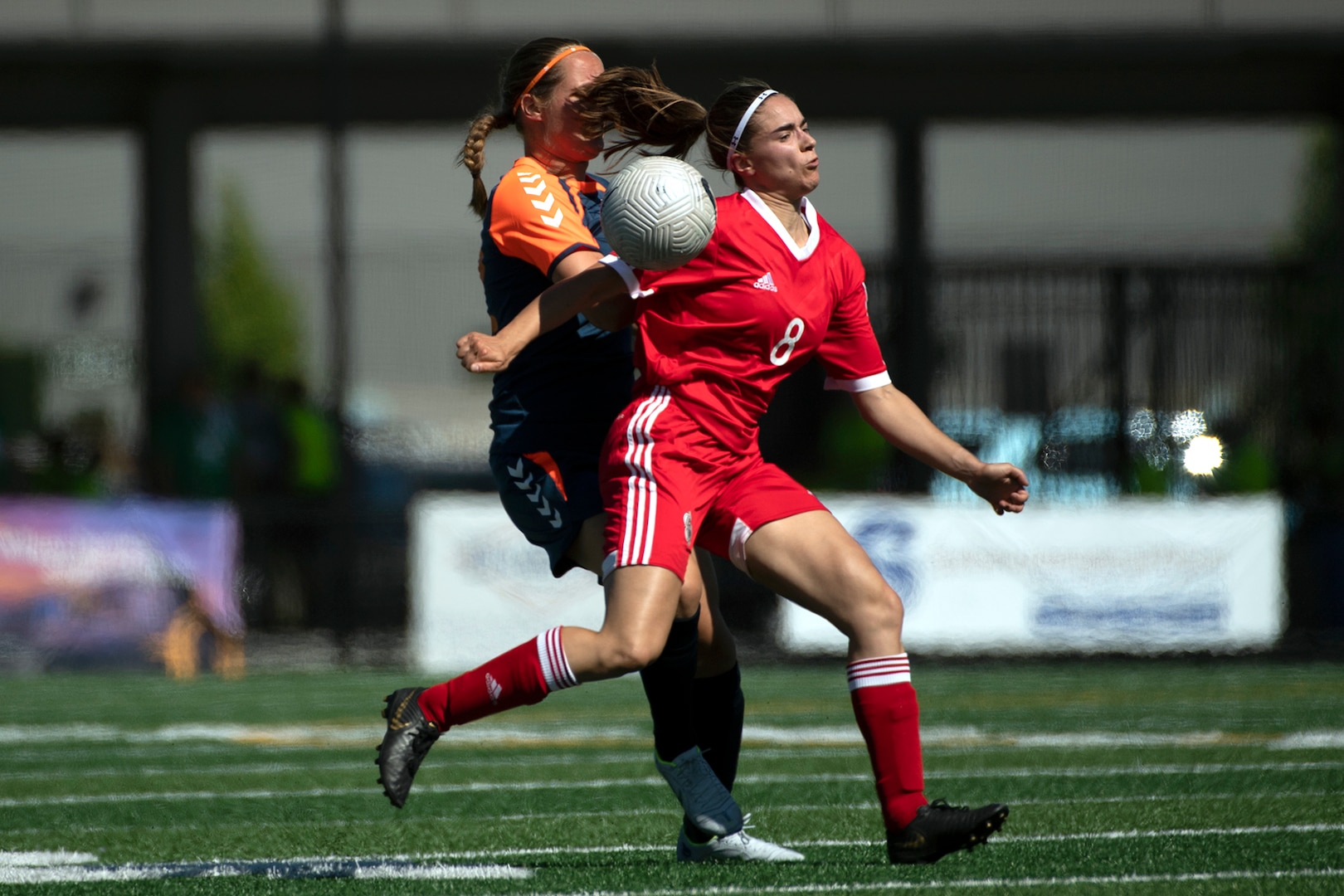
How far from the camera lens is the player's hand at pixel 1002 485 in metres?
4.58

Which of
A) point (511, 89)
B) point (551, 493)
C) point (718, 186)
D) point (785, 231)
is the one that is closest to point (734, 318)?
point (785, 231)

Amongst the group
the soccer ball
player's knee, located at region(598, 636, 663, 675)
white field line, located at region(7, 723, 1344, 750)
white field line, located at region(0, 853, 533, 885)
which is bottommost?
white field line, located at region(7, 723, 1344, 750)

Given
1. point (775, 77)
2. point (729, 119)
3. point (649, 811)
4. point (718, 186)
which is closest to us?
point (729, 119)

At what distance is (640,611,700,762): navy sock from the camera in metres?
4.54

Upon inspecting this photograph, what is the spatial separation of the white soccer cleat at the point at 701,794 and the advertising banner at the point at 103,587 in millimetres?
8912

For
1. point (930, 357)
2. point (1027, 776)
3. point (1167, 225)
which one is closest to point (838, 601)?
point (1027, 776)

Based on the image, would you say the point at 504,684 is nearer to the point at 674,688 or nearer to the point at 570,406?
the point at 674,688

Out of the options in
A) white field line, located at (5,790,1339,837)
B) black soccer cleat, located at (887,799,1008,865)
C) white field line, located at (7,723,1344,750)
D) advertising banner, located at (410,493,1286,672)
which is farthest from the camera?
advertising banner, located at (410,493,1286,672)

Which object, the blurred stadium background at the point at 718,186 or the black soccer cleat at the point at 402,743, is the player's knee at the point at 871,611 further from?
the blurred stadium background at the point at 718,186

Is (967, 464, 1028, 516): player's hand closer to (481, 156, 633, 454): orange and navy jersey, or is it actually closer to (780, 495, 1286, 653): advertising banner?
(481, 156, 633, 454): orange and navy jersey

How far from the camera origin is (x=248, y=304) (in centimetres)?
5591

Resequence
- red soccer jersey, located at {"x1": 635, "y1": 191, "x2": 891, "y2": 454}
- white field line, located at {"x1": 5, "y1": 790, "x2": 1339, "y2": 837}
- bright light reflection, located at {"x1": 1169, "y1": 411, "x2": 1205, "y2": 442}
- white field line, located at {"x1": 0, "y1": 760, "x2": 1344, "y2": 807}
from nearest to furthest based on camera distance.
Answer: red soccer jersey, located at {"x1": 635, "y1": 191, "x2": 891, "y2": 454} < white field line, located at {"x1": 5, "y1": 790, "x2": 1339, "y2": 837} < white field line, located at {"x1": 0, "y1": 760, "x2": 1344, "y2": 807} < bright light reflection, located at {"x1": 1169, "y1": 411, "x2": 1205, "y2": 442}

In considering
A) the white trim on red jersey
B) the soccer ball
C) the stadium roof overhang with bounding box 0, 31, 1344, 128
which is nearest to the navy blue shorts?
the soccer ball

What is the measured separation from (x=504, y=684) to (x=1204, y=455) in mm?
12159
